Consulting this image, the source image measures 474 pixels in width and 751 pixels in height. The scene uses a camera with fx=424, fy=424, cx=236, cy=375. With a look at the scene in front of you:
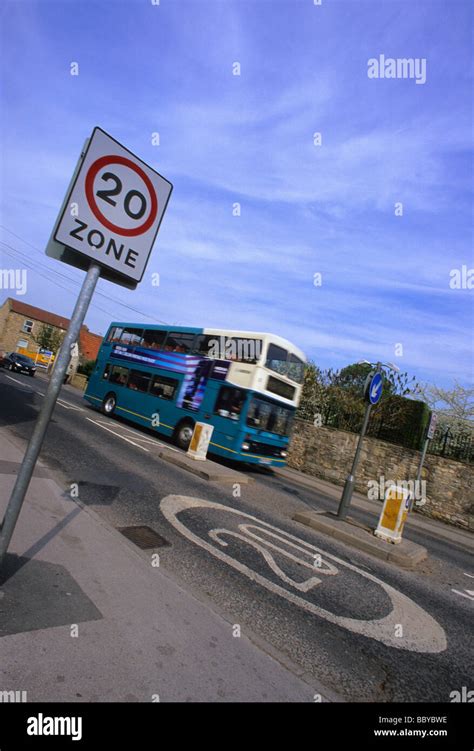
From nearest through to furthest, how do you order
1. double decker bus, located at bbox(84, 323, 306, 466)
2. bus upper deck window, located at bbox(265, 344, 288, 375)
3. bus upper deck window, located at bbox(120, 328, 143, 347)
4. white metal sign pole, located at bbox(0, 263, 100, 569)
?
white metal sign pole, located at bbox(0, 263, 100, 569) → double decker bus, located at bbox(84, 323, 306, 466) → bus upper deck window, located at bbox(265, 344, 288, 375) → bus upper deck window, located at bbox(120, 328, 143, 347)

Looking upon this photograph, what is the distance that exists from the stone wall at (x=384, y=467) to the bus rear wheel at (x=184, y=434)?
776 cm

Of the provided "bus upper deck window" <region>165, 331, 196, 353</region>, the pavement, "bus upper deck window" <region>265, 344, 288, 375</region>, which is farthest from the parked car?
the pavement

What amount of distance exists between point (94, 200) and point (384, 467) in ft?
56.3

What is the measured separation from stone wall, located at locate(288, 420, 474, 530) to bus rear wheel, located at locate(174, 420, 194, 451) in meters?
7.76

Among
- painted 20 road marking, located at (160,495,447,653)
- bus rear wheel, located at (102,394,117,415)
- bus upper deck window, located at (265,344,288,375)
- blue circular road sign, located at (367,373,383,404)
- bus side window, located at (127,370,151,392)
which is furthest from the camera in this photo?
bus rear wheel, located at (102,394,117,415)

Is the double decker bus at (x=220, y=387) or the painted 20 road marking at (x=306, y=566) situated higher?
the double decker bus at (x=220, y=387)

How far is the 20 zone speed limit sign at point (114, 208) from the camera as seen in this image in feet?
9.01

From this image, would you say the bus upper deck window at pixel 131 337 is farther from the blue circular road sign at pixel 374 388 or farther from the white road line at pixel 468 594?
the white road line at pixel 468 594

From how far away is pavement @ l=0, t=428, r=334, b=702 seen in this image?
261 cm

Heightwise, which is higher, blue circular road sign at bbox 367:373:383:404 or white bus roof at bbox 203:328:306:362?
white bus roof at bbox 203:328:306:362

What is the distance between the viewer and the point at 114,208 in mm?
2934

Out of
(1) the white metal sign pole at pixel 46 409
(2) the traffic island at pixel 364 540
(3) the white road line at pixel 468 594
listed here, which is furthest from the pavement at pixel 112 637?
(3) the white road line at pixel 468 594

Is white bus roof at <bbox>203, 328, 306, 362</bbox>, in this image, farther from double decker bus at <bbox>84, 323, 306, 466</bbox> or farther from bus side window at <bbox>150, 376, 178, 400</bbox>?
bus side window at <bbox>150, 376, 178, 400</bbox>
